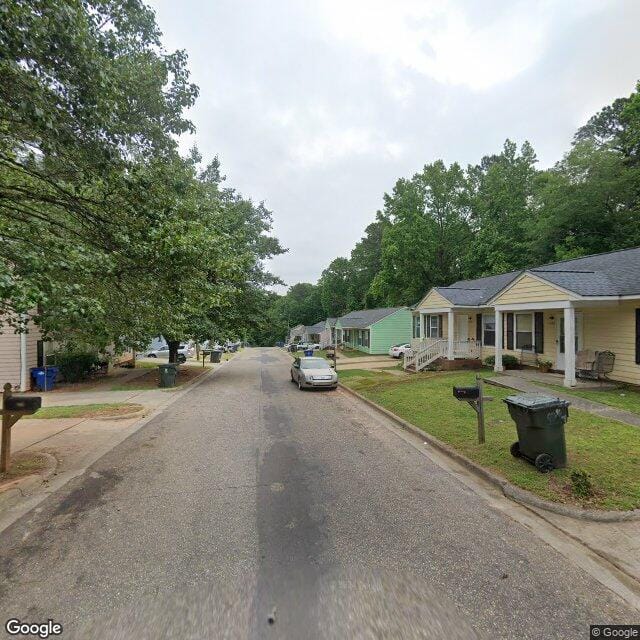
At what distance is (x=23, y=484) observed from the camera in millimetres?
5316

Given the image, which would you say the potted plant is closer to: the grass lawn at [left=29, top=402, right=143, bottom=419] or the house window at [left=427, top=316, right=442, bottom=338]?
the house window at [left=427, top=316, right=442, bottom=338]

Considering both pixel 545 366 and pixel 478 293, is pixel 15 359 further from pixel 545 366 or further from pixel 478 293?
pixel 478 293

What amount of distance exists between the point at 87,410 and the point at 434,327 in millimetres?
18011

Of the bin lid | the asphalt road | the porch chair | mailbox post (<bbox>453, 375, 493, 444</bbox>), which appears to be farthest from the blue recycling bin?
the porch chair

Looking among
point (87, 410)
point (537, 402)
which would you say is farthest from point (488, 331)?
point (87, 410)

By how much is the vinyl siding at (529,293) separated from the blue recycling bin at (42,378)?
18822 millimetres

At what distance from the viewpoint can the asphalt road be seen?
2773mm

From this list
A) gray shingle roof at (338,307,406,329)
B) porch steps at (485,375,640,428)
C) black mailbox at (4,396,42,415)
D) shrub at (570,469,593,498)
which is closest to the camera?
shrub at (570,469,593,498)

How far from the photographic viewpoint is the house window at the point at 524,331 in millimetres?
16302

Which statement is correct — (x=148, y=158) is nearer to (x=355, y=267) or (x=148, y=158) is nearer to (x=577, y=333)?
(x=577, y=333)

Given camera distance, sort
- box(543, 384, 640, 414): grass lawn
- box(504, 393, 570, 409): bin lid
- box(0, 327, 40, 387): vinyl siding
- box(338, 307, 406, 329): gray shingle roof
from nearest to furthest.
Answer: box(504, 393, 570, 409): bin lid → box(543, 384, 640, 414): grass lawn → box(0, 327, 40, 387): vinyl siding → box(338, 307, 406, 329): gray shingle roof

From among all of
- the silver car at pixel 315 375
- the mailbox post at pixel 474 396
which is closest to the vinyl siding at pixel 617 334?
the mailbox post at pixel 474 396

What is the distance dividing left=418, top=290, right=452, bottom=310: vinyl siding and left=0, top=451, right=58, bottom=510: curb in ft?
56.3

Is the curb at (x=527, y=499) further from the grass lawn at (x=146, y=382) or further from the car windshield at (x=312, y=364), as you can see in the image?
the grass lawn at (x=146, y=382)
